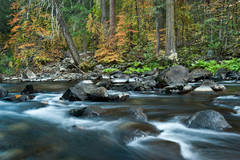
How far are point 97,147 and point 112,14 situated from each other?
12.0 m

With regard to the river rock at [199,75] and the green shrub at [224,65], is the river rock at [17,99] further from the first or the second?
the green shrub at [224,65]

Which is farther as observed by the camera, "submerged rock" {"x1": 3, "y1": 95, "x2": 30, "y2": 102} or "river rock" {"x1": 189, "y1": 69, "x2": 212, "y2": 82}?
"river rock" {"x1": 189, "y1": 69, "x2": 212, "y2": 82}

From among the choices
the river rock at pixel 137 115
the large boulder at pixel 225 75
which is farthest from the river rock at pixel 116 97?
the large boulder at pixel 225 75

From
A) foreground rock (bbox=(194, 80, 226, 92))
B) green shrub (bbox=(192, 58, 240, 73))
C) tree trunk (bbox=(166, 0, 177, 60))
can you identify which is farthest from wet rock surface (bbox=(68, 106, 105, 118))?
tree trunk (bbox=(166, 0, 177, 60))

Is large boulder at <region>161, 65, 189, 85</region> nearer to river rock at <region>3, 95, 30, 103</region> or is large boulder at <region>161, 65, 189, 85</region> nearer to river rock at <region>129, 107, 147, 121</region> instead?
river rock at <region>129, 107, 147, 121</region>

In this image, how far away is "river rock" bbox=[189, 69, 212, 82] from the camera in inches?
311

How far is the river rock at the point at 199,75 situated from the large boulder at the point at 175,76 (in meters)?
0.78

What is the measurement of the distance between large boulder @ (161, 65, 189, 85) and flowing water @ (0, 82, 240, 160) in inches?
97.0

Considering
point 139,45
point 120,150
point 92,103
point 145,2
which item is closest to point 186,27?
point 145,2

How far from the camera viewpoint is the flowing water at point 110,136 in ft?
6.79

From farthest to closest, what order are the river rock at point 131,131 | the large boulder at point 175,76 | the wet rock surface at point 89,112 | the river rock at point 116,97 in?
the large boulder at point 175,76 < the river rock at point 116,97 < the wet rock surface at point 89,112 < the river rock at point 131,131

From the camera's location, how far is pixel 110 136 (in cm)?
267

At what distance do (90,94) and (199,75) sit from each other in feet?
17.5

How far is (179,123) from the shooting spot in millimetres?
3057
